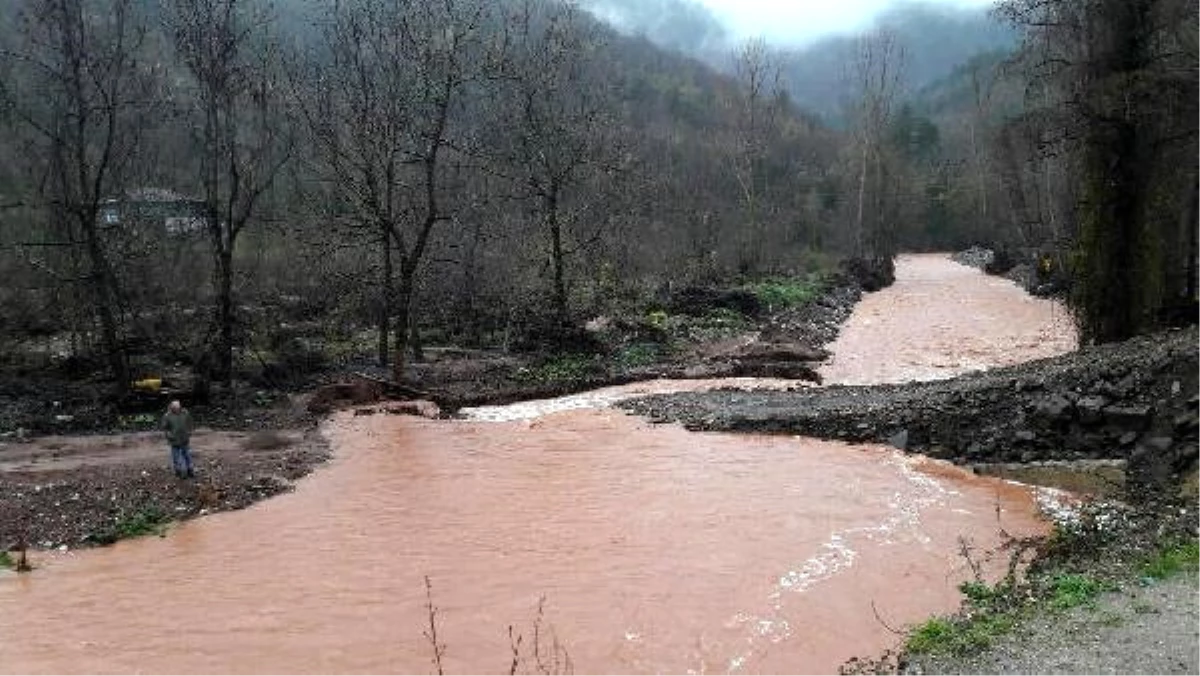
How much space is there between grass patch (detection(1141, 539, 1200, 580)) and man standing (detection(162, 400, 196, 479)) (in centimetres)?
1329

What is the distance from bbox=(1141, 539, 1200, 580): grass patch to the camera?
8711 millimetres

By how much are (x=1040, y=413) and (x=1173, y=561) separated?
7.02 metres

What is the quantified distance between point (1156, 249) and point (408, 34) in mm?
19271

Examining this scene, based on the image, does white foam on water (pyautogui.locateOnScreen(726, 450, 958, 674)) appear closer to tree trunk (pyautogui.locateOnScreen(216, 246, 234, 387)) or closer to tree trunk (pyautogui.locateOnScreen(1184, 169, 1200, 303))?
tree trunk (pyautogui.locateOnScreen(1184, 169, 1200, 303))

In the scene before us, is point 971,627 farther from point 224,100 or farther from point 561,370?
point 224,100

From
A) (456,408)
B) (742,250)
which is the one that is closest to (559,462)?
→ (456,408)

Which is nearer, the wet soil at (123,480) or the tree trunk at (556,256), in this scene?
the wet soil at (123,480)

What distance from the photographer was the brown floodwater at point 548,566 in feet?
31.5

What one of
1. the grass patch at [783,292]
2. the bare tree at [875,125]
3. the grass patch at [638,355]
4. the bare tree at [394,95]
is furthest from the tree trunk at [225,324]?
the bare tree at [875,125]

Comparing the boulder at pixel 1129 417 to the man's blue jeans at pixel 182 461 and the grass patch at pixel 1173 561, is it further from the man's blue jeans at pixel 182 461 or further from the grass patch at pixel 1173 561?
the man's blue jeans at pixel 182 461

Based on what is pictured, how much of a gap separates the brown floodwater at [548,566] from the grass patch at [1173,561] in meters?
2.00

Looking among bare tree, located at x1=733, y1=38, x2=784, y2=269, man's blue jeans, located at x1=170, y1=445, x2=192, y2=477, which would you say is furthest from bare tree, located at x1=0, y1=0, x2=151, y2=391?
bare tree, located at x1=733, y1=38, x2=784, y2=269

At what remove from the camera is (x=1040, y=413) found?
15641 millimetres

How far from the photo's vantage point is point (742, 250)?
5156 cm
